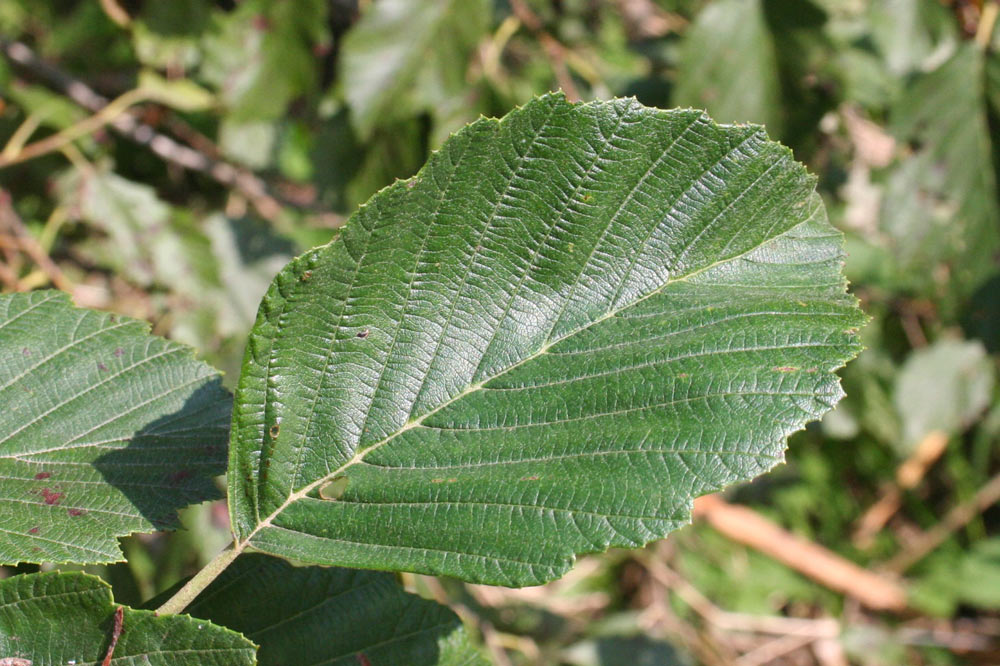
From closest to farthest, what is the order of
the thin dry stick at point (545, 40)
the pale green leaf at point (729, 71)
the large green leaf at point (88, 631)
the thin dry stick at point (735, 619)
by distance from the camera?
the large green leaf at point (88, 631) → the pale green leaf at point (729, 71) → the thin dry stick at point (545, 40) → the thin dry stick at point (735, 619)

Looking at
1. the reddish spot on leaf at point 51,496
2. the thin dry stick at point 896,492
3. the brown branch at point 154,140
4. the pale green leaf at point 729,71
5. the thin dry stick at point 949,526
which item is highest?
the brown branch at point 154,140

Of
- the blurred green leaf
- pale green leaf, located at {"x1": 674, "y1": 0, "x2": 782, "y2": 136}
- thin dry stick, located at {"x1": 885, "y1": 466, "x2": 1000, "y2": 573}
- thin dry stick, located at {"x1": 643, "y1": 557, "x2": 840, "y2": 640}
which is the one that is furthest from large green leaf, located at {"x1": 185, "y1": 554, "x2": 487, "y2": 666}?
thin dry stick, located at {"x1": 885, "y1": 466, "x2": 1000, "y2": 573}

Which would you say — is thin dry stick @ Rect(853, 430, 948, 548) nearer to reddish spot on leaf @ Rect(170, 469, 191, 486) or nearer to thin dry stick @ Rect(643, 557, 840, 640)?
thin dry stick @ Rect(643, 557, 840, 640)

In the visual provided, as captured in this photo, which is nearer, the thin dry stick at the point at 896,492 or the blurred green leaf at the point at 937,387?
the blurred green leaf at the point at 937,387

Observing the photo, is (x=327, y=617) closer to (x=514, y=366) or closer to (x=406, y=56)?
(x=514, y=366)

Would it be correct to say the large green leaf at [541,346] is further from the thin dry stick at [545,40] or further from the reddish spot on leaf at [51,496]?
the thin dry stick at [545,40]

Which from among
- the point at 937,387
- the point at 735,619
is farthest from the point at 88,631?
the point at 735,619

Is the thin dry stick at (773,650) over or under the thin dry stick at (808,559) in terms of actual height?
under

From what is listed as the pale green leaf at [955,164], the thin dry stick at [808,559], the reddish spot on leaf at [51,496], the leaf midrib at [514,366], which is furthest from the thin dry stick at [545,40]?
the thin dry stick at [808,559]
